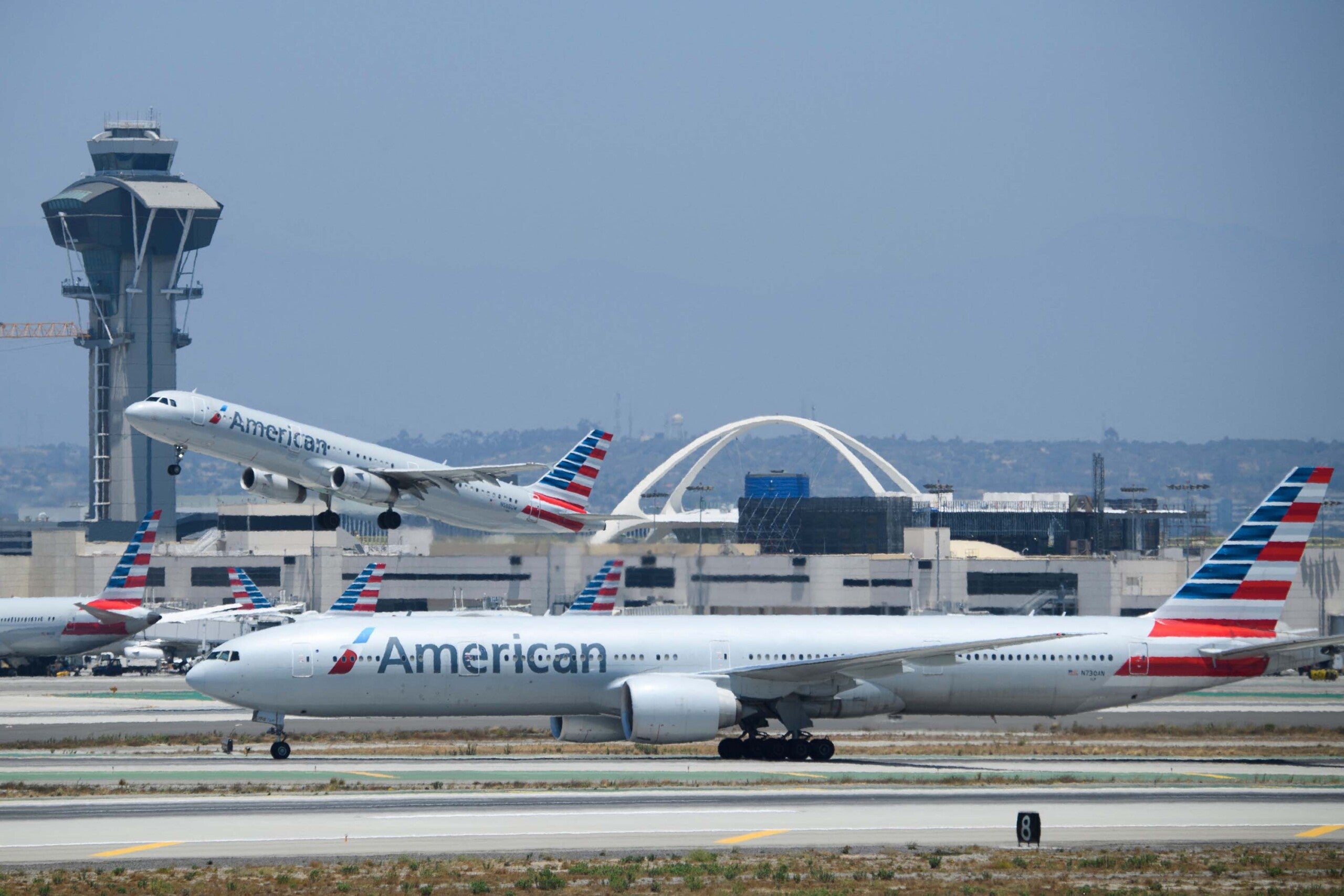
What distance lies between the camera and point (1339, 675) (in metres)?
91.7

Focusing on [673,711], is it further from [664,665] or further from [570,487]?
[570,487]

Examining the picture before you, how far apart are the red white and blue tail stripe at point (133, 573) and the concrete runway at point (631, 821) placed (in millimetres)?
58799

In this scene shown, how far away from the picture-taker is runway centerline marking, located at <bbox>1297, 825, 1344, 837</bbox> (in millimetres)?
32281

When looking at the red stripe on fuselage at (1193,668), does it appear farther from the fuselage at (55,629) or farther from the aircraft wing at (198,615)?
the aircraft wing at (198,615)

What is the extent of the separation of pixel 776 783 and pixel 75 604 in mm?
65440

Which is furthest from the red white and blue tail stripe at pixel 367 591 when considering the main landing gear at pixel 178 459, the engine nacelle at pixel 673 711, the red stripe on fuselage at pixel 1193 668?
the red stripe on fuselage at pixel 1193 668

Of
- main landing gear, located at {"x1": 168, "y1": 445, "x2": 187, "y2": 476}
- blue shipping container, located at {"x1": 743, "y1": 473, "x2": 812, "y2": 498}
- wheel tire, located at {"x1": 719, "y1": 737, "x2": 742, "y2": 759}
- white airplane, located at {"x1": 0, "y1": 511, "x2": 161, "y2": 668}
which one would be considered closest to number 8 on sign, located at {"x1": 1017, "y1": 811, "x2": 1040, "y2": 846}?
wheel tire, located at {"x1": 719, "y1": 737, "x2": 742, "y2": 759}

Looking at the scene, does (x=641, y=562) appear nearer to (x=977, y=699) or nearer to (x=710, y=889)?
(x=977, y=699)

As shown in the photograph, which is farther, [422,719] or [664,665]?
[422,719]

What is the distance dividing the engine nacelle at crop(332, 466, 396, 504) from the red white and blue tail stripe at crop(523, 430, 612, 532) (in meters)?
8.16

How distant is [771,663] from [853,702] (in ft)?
8.43

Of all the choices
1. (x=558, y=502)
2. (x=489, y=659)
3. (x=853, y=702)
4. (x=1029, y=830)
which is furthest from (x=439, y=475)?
(x=1029, y=830)

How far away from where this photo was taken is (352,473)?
2584 inches

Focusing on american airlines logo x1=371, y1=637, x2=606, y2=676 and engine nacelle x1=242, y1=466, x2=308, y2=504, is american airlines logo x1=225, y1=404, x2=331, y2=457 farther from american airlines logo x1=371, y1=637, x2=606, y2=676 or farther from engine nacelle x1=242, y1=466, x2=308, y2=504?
american airlines logo x1=371, y1=637, x2=606, y2=676
